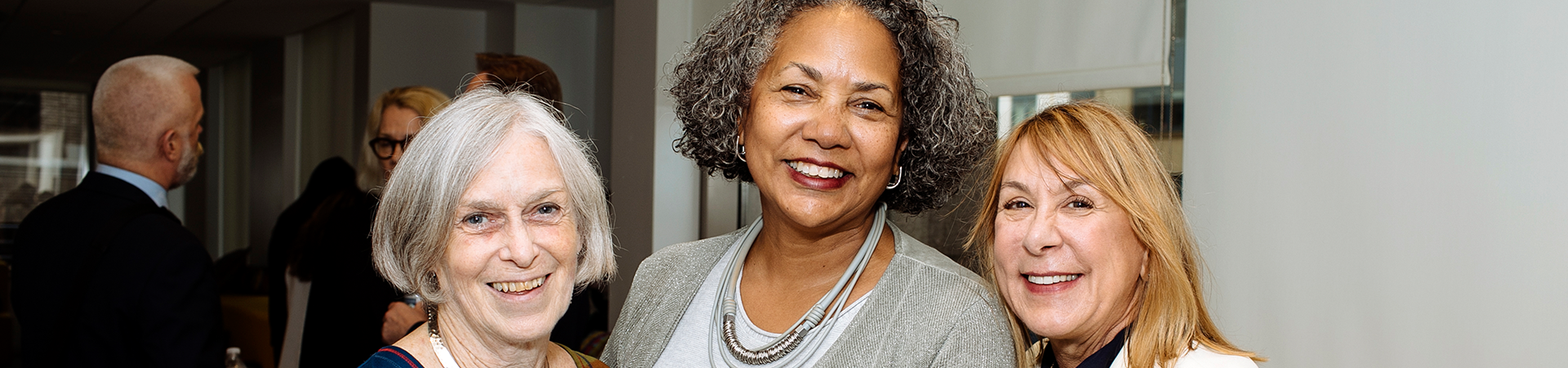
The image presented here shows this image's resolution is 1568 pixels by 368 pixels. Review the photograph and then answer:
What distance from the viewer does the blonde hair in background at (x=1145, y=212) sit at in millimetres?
1421

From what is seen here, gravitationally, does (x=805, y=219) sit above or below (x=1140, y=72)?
below

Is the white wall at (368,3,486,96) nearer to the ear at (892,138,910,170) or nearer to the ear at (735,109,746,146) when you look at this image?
the ear at (735,109,746,146)

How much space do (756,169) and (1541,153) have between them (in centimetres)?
120

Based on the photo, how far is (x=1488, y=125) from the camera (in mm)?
1582

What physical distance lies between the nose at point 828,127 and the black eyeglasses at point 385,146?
1.82 meters

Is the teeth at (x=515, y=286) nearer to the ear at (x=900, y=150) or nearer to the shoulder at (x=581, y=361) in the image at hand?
the shoulder at (x=581, y=361)

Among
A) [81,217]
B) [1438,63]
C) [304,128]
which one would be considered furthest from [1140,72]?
[304,128]

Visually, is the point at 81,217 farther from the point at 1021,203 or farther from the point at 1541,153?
the point at 1541,153

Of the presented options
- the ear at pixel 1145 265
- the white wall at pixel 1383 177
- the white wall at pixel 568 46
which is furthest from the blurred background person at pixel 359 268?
the white wall at pixel 568 46

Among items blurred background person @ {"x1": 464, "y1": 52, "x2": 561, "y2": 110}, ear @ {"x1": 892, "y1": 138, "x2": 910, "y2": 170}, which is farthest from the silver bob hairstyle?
blurred background person @ {"x1": 464, "y1": 52, "x2": 561, "y2": 110}

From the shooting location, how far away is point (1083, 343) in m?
1.54

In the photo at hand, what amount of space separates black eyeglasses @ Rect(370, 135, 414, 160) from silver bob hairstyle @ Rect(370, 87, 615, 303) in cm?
172

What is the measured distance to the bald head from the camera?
8.73ft

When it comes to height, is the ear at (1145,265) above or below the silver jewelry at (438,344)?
above
